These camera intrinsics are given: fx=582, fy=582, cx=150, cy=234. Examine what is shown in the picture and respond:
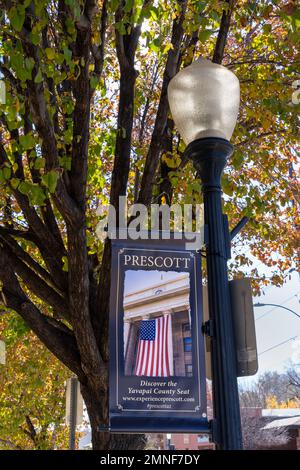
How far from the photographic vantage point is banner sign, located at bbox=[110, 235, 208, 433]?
13.3 feet

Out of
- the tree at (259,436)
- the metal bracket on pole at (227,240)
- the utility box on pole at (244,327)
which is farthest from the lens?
the tree at (259,436)

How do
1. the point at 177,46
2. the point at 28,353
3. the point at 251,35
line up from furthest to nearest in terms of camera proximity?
the point at 28,353 < the point at 251,35 < the point at 177,46

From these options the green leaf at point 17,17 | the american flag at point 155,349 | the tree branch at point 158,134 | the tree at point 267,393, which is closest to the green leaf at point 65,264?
the tree branch at point 158,134

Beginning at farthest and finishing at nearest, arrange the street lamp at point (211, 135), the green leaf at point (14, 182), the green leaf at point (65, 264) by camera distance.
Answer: the green leaf at point (65, 264), the green leaf at point (14, 182), the street lamp at point (211, 135)

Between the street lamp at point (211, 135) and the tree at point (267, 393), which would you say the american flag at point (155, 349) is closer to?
the street lamp at point (211, 135)

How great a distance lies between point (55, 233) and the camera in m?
7.34

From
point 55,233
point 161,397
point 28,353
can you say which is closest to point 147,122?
point 55,233

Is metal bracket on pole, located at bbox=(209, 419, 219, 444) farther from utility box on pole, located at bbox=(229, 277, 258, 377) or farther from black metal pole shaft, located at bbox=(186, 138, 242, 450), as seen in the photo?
utility box on pole, located at bbox=(229, 277, 258, 377)

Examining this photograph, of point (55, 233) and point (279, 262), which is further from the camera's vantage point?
point (279, 262)

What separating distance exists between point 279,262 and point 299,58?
5.73 m

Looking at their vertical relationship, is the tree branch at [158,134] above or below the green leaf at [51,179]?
above

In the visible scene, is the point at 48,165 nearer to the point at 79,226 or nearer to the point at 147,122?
the point at 79,226

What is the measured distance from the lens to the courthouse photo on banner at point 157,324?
420 cm

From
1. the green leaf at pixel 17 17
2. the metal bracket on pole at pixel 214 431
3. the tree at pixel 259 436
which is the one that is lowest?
the metal bracket on pole at pixel 214 431
